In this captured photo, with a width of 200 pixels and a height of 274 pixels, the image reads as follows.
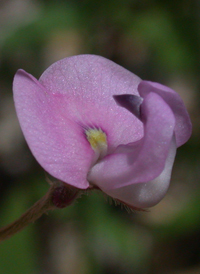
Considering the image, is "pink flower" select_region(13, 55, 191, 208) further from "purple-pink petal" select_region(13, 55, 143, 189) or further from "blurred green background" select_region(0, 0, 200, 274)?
"blurred green background" select_region(0, 0, 200, 274)

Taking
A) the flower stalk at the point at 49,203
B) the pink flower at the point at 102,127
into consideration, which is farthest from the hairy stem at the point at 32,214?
the pink flower at the point at 102,127

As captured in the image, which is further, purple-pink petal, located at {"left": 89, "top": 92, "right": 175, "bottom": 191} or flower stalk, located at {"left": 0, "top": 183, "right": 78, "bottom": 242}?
flower stalk, located at {"left": 0, "top": 183, "right": 78, "bottom": 242}

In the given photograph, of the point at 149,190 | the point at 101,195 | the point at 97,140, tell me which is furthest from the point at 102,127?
the point at 101,195

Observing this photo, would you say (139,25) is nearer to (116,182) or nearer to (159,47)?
(159,47)

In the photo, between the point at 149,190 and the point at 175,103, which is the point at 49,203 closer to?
the point at 149,190

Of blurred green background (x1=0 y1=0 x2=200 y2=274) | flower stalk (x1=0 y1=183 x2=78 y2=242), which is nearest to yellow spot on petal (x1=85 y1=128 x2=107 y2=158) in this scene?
flower stalk (x1=0 y1=183 x2=78 y2=242)

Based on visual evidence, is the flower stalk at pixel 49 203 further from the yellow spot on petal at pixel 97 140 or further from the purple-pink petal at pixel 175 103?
the purple-pink petal at pixel 175 103

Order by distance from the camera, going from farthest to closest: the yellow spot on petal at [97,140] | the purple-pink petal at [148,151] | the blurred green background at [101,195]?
the blurred green background at [101,195], the yellow spot on petal at [97,140], the purple-pink petal at [148,151]

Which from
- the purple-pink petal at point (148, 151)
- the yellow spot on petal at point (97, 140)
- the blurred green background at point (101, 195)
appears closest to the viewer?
the purple-pink petal at point (148, 151)
